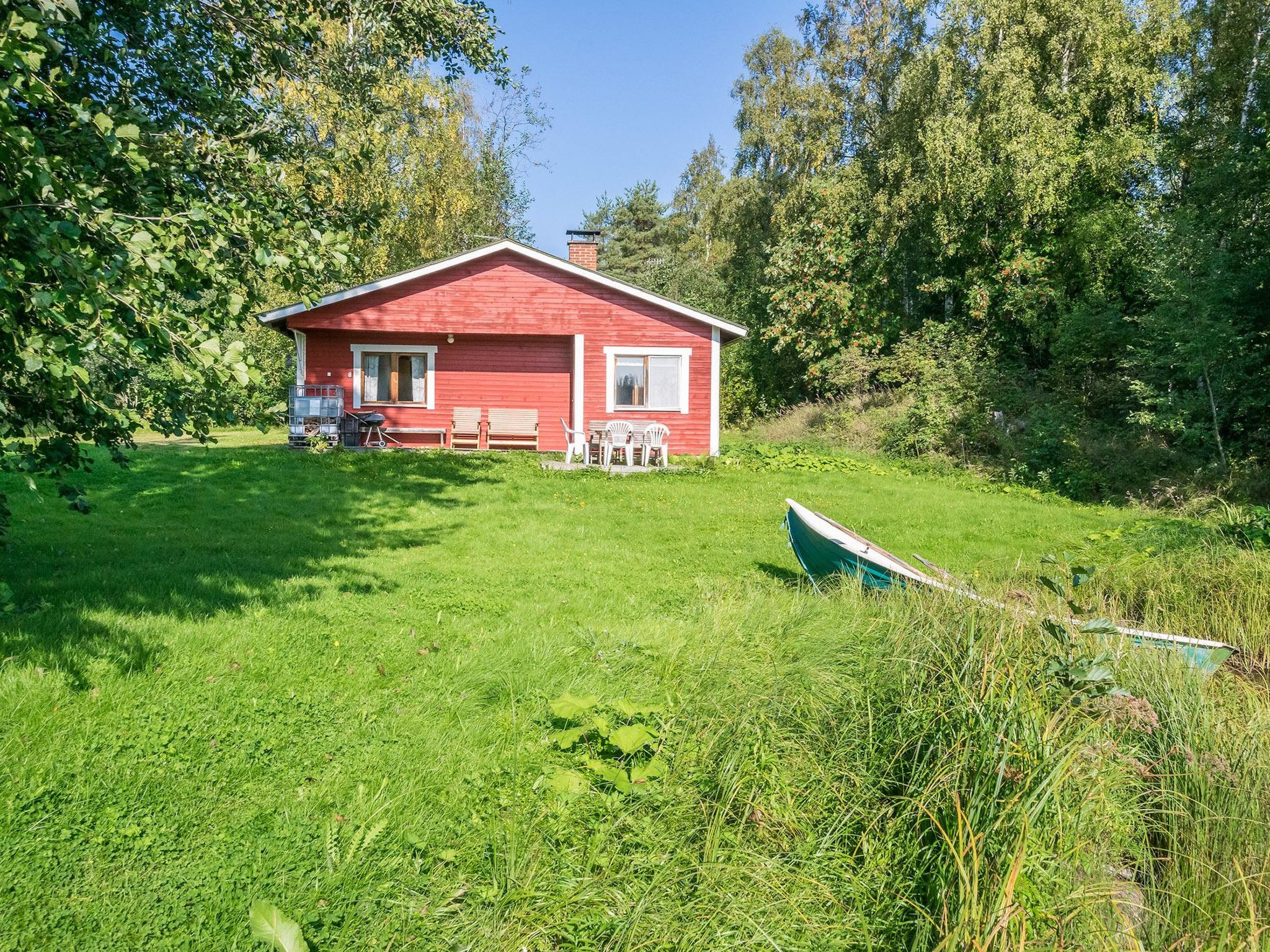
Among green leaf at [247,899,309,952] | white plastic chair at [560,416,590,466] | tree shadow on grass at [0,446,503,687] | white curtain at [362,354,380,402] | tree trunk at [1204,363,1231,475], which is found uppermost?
white curtain at [362,354,380,402]

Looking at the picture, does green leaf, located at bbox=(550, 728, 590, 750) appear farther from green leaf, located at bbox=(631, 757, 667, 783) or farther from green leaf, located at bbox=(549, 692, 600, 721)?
green leaf, located at bbox=(631, 757, 667, 783)

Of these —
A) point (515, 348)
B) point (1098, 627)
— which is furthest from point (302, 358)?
point (1098, 627)

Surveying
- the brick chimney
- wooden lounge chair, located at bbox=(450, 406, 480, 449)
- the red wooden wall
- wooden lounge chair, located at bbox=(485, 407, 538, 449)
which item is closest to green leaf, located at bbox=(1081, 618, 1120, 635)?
the red wooden wall

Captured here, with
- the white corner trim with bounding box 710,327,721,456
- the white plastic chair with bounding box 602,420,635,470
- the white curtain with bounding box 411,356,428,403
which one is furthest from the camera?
the white curtain with bounding box 411,356,428,403

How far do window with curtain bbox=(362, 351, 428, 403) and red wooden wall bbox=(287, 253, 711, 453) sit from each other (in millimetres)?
294

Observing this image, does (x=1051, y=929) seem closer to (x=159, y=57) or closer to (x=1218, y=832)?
(x=1218, y=832)

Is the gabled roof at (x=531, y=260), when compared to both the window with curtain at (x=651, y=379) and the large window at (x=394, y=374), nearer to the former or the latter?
the window with curtain at (x=651, y=379)

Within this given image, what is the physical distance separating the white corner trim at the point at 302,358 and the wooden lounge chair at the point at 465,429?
343 cm

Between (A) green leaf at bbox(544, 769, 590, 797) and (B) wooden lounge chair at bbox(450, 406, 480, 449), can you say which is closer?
(A) green leaf at bbox(544, 769, 590, 797)

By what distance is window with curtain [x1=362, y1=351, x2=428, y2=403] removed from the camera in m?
18.1

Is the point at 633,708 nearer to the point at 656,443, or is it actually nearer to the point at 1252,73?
the point at 656,443

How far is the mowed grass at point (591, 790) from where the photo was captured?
2629mm

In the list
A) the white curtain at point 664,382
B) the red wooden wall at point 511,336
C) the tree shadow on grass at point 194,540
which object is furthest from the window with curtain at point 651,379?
the tree shadow on grass at point 194,540

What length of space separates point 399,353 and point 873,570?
49.5 feet
